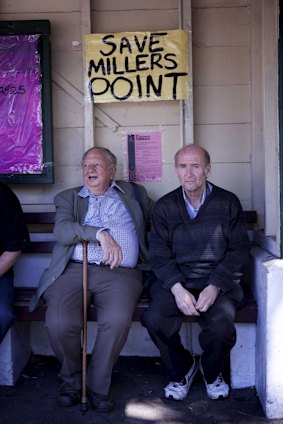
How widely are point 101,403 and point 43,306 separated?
0.71 metres

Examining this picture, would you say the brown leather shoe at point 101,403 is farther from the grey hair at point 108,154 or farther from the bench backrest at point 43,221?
the grey hair at point 108,154

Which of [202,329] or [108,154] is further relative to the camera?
[108,154]

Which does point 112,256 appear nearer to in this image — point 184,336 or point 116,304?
point 116,304

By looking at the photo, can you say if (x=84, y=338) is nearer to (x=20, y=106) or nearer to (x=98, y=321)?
(x=98, y=321)

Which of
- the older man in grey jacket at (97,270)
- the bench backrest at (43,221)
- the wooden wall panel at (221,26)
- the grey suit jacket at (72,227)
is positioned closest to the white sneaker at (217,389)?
the older man in grey jacket at (97,270)

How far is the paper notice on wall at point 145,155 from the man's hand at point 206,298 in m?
1.20

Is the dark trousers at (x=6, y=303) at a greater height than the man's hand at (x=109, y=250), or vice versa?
the man's hand at (x=109, y=250)

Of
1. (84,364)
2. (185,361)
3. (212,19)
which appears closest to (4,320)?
(84,364)

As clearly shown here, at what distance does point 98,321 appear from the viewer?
3420mm

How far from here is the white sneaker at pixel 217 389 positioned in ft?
11.4

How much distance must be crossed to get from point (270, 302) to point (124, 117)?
1.87 m

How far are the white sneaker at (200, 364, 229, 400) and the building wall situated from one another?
4.46 ft

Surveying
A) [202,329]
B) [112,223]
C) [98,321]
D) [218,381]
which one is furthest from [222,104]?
[218,381]

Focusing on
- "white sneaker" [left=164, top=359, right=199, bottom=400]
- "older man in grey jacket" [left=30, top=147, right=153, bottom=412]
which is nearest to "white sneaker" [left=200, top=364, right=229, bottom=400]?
"white sneaker" [left=164, top=359, right=199, bottom=400]
